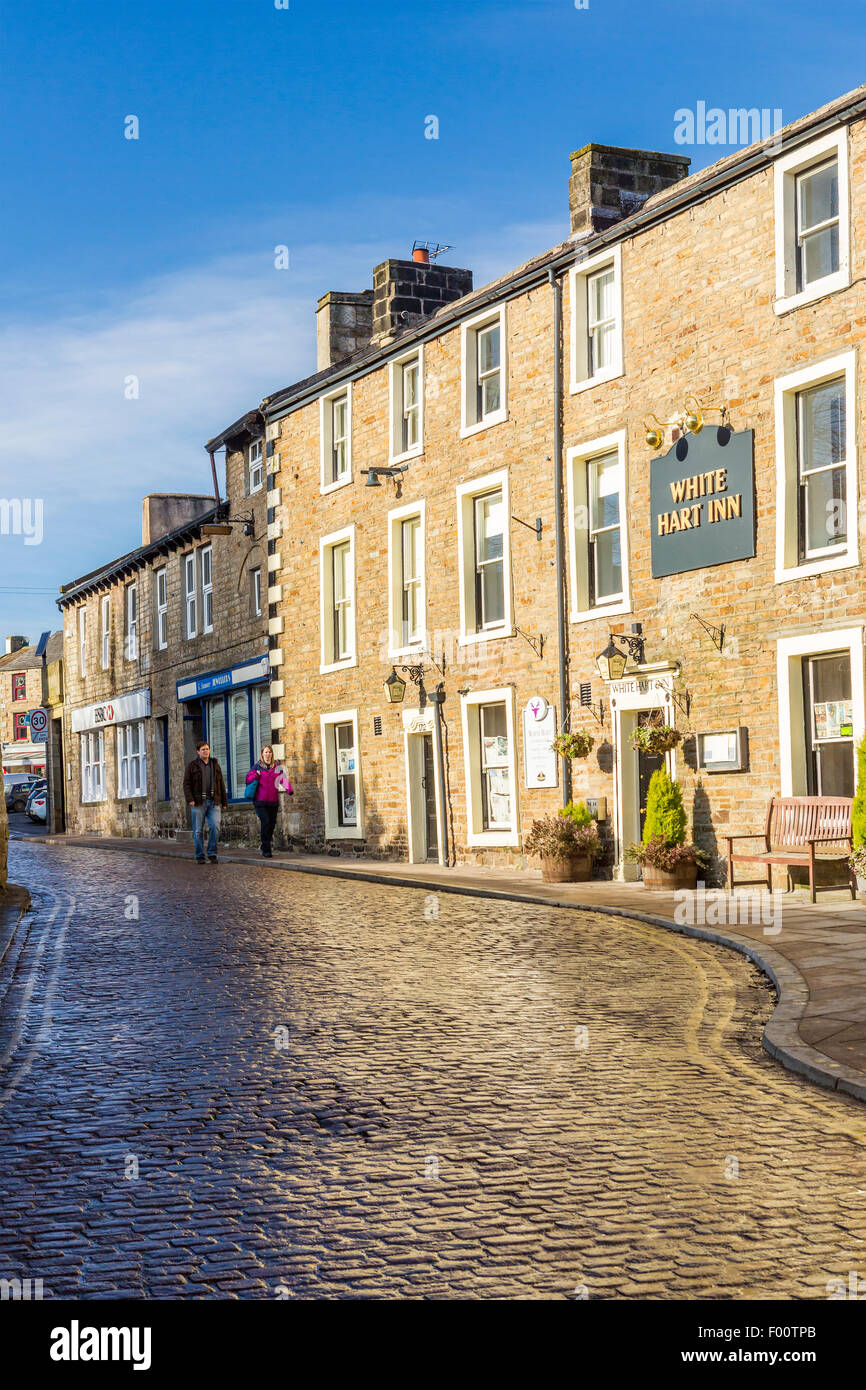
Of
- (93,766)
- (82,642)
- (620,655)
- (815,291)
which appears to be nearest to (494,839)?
(620,655)

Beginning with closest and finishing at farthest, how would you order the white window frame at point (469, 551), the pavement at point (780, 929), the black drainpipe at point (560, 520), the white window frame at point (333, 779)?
the pavement at point (780, 929)
the black drainpipe at point (560, 520)
the white window frame at point (469, 551)
the white window frame at point (333, 779)

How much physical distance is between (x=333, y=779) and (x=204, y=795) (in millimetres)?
3373

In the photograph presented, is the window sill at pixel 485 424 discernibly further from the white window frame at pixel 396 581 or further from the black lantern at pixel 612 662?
the black lantern at pixel 612 662

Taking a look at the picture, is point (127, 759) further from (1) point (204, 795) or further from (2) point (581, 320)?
(2) point (581, 320)

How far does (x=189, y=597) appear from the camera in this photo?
35.9 metres

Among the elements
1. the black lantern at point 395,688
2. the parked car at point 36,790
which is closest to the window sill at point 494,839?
the black lantern at point 395,688

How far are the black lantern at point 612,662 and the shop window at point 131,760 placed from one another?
22.7 m

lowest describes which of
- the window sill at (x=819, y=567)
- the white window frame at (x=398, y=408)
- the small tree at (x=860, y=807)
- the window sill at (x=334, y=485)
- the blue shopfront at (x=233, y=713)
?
the small tree at (x=860, y=807)

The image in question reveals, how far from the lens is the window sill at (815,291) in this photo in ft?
52.6

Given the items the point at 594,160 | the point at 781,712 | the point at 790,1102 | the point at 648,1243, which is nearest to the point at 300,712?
the point at 594,160

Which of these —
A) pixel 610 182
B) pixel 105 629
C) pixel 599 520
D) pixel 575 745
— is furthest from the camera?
pixel 105 629

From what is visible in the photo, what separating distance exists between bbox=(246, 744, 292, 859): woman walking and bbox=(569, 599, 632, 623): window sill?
855 cm

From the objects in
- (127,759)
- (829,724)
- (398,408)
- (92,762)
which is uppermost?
(398,408)
